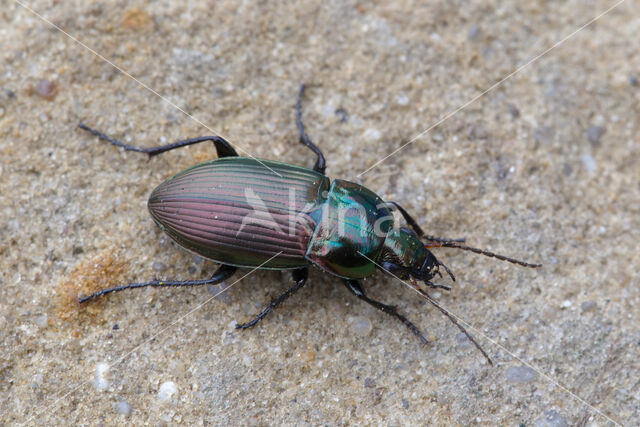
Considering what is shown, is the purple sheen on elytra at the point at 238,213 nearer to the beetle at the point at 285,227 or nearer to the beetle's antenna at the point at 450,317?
the beetle at the point at 285,227

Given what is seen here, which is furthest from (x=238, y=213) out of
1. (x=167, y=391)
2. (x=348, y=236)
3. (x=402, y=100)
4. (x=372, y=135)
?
(x=402, y=100)

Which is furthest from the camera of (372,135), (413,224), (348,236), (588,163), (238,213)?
(588,163)

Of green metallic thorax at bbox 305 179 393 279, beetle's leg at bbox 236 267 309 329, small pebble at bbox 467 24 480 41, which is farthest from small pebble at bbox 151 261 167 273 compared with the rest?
small pebble at bbox 467 24 480 41

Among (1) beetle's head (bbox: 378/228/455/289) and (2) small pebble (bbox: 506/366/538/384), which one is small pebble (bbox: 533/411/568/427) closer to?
(2) small pebble (bbox: 506/366/538/384)

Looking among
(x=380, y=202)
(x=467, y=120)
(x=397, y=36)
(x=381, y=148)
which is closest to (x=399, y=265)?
(x=380, y=202)

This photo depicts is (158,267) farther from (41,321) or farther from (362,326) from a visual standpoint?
(362,326)

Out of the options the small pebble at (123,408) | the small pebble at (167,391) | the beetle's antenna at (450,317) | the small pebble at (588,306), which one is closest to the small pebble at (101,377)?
the small pebble at (123,408)
